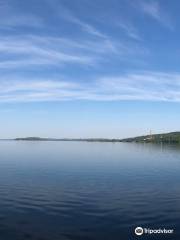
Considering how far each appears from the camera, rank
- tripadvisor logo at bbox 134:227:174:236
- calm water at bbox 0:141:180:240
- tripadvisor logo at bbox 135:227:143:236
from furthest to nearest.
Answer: calm water at bbox 0:141:180:240
tripadvisor logo at bbox 134:227:174:236
tripadvisor logo at bbox 135:227:143:236

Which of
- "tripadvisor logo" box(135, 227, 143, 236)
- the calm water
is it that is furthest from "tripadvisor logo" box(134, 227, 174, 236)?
the calm water

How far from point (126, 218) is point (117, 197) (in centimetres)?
1291

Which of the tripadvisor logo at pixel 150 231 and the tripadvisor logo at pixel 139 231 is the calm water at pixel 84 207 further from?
the tripadvisor logo at pixel 150 231

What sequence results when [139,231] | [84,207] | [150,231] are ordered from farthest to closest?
[84,207] → [150,231] → [139,231]

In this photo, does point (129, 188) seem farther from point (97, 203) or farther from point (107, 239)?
point (107, 239)

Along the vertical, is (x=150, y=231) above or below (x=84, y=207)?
below

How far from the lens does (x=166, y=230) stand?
4125 centimetres

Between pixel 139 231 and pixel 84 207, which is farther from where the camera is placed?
pixel 84 207

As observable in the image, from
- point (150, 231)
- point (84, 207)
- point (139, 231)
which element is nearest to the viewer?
point (139, 231)

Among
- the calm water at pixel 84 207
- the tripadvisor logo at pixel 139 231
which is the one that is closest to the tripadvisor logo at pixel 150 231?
the tripadvisor logo at pixel 139 231

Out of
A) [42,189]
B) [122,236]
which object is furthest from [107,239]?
[42,189]

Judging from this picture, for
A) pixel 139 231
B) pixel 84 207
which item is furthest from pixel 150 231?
pixel 84 207

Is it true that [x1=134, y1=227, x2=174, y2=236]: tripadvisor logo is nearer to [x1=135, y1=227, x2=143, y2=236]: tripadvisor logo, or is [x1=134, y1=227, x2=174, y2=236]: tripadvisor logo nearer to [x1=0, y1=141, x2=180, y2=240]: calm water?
[x1=135, y1=227, x2=143, y2=236]: tripadvisor logo

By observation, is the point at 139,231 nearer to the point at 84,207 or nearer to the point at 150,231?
the point at 150,231
